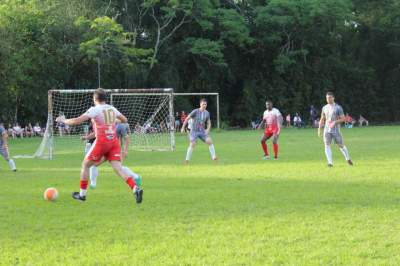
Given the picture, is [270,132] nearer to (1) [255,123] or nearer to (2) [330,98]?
(2) [330,98]

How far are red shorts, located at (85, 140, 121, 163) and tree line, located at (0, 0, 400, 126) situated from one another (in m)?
34.0

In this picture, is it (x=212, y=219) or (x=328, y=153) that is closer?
(x=212, y=219)

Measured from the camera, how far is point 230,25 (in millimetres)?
51562

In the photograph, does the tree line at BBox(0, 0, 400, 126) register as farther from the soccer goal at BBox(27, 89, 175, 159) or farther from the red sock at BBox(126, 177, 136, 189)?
the red sock at BBox(126, 177, 136, 189)

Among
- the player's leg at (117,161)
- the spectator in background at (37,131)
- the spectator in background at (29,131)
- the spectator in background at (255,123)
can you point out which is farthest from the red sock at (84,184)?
the spectator in background at (255,123)

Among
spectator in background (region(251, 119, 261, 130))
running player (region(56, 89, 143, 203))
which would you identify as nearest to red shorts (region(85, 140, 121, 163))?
running player (region(56, 89, 143, 203))

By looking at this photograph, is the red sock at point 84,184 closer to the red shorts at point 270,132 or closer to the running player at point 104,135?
the running player at point 104,135

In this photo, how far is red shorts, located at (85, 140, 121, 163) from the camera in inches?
418

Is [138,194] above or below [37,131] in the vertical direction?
below

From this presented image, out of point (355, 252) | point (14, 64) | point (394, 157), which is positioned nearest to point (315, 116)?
point (14, 64)

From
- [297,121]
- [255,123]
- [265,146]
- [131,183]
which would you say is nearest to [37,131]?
[255,123]

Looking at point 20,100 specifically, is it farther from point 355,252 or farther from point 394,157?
point 355,252

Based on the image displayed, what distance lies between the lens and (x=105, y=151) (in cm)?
1067

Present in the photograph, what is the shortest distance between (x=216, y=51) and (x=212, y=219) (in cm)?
4341
